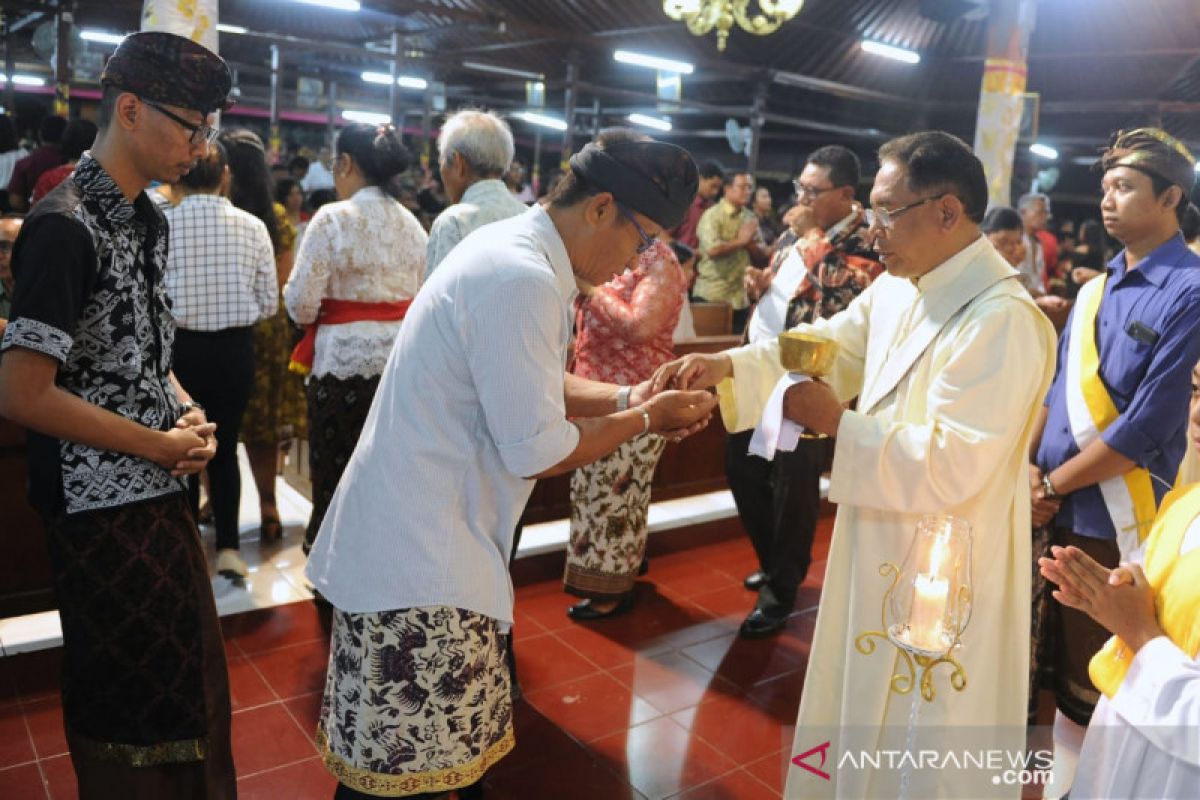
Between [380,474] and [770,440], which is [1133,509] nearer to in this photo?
[770,440]

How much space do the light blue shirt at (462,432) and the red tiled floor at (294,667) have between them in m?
1.47

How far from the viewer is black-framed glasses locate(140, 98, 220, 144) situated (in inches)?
71.3

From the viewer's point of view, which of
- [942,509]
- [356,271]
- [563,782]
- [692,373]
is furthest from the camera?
[356,271]

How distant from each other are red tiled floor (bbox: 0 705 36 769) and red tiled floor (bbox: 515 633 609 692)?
1.46 meters

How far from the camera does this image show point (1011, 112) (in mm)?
7523

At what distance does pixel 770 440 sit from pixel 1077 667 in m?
1.26

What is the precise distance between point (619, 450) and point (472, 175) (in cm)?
117

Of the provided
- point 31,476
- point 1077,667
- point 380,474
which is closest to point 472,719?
point 380,474

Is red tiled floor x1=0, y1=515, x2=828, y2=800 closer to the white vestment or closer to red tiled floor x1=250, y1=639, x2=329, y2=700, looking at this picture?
red tiled floor x1=250, y1=639, x2=329, y2=700

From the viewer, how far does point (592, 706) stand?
3.11 meters

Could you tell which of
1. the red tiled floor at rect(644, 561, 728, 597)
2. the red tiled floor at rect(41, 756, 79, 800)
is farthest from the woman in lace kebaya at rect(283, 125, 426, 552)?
the red tiled floor at rect(644, 561, 728, 597)

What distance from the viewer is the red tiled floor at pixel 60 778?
2.45 metres

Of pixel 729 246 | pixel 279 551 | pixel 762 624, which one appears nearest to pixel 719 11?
pixel 729 246

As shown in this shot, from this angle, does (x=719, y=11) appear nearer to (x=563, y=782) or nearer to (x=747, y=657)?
(x=747, y=657)
